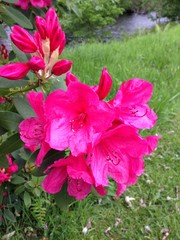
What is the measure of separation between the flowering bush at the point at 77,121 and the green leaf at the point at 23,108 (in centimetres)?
2

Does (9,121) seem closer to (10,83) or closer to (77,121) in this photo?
(10,83)

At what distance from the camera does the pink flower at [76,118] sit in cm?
65

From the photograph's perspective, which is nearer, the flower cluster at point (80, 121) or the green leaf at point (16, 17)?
the flower cluster at point (80, 121)

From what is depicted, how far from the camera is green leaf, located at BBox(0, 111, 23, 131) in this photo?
2.81ft

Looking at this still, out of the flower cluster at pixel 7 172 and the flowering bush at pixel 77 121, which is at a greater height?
the flowering bush at pixel 77 121

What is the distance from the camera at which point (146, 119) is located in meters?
0.75

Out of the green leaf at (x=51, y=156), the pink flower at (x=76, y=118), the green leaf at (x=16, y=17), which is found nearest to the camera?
the pink flower at (x=76, y=118)

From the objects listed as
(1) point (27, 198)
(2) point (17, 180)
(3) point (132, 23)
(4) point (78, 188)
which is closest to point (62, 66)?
(4) point (78, 188)

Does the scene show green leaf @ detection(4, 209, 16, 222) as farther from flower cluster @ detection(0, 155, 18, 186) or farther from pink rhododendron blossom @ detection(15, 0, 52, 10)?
pink rhododendron blossom @ detection(15, 0, 52, 10)

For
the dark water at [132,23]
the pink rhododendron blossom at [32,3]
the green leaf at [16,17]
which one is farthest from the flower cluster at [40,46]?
the dark water at [132,23]

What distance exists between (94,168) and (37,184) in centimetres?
95

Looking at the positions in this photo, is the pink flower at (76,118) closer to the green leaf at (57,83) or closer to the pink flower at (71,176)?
the pink flower at (71,176)

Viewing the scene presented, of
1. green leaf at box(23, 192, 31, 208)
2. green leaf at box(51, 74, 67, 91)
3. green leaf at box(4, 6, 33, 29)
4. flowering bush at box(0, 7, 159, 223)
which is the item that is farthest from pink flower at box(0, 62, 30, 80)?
green leaf at box(23, 192, 31, 208)

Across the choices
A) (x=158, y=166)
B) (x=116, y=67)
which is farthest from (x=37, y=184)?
(x=116, y=67)
